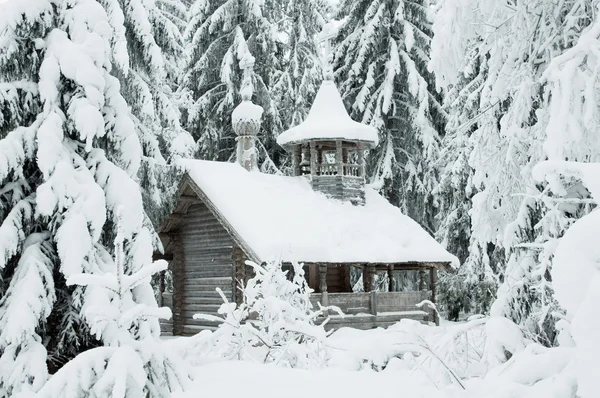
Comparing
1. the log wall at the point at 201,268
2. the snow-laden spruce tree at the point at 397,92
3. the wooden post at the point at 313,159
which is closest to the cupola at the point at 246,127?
the wooden post at the point at 313,159

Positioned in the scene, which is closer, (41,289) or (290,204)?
(41,289)

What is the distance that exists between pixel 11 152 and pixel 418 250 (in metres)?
14.5

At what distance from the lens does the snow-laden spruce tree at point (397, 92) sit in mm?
28828

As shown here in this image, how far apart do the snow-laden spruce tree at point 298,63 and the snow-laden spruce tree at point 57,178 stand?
64.9 ft

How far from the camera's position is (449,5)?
7352mm

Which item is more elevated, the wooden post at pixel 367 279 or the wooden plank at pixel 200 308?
the wooden post at pixel 367 279

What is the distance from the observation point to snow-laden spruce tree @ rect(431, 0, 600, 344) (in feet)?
22.9

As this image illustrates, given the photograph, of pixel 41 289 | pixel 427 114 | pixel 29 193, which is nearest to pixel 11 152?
pixel 29 193

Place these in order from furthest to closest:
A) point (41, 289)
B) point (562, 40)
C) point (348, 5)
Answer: point (348, 5) → point (41, 289) → point (562, 40)

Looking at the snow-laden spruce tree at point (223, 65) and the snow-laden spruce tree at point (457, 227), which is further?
the snow-laden spruce tree at point (223, 65)

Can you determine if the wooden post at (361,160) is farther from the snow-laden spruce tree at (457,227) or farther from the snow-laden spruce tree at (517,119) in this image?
the snow-laden spruce tree at (517,119)

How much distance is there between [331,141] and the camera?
23.8 metres

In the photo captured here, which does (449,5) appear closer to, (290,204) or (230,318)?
(230,318)

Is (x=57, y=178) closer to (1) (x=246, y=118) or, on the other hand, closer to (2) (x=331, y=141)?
(1) (x=246, y=118)
